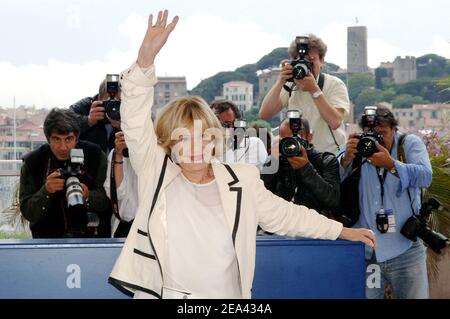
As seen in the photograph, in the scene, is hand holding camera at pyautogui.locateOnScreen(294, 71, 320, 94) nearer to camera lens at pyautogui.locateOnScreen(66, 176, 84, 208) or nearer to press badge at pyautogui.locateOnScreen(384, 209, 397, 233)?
press badge at pyautogui.locateOnScreen(384, 209, 397, 233)

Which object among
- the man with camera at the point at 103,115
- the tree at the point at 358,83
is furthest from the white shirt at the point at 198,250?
the tree at the point at 358,83

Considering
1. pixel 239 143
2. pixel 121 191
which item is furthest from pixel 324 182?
pixel 121 191

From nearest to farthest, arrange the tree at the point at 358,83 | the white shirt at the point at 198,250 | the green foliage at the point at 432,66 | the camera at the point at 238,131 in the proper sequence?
the white shirt at the point at 198,250
the camera at the point at 238,131
the tree at the point at 358,83
the green foliage at the point at 432,66

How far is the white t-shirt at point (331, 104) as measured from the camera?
5059 mm

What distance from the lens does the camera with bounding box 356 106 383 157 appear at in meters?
4.23

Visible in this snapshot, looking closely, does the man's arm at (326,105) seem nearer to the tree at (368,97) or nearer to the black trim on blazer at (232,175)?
the tree at (368,97)

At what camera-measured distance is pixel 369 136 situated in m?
4.27

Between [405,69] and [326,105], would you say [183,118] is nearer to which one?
[326,105]

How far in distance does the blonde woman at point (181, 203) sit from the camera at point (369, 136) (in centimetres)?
145

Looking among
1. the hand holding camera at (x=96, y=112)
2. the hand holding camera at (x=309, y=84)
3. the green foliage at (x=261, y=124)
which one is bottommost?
the green foliage at (x=261, y=124)

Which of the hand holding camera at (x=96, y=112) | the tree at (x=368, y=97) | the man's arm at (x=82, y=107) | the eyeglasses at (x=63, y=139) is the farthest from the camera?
the tree at (x=368, y=97)

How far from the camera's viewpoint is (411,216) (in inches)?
168
